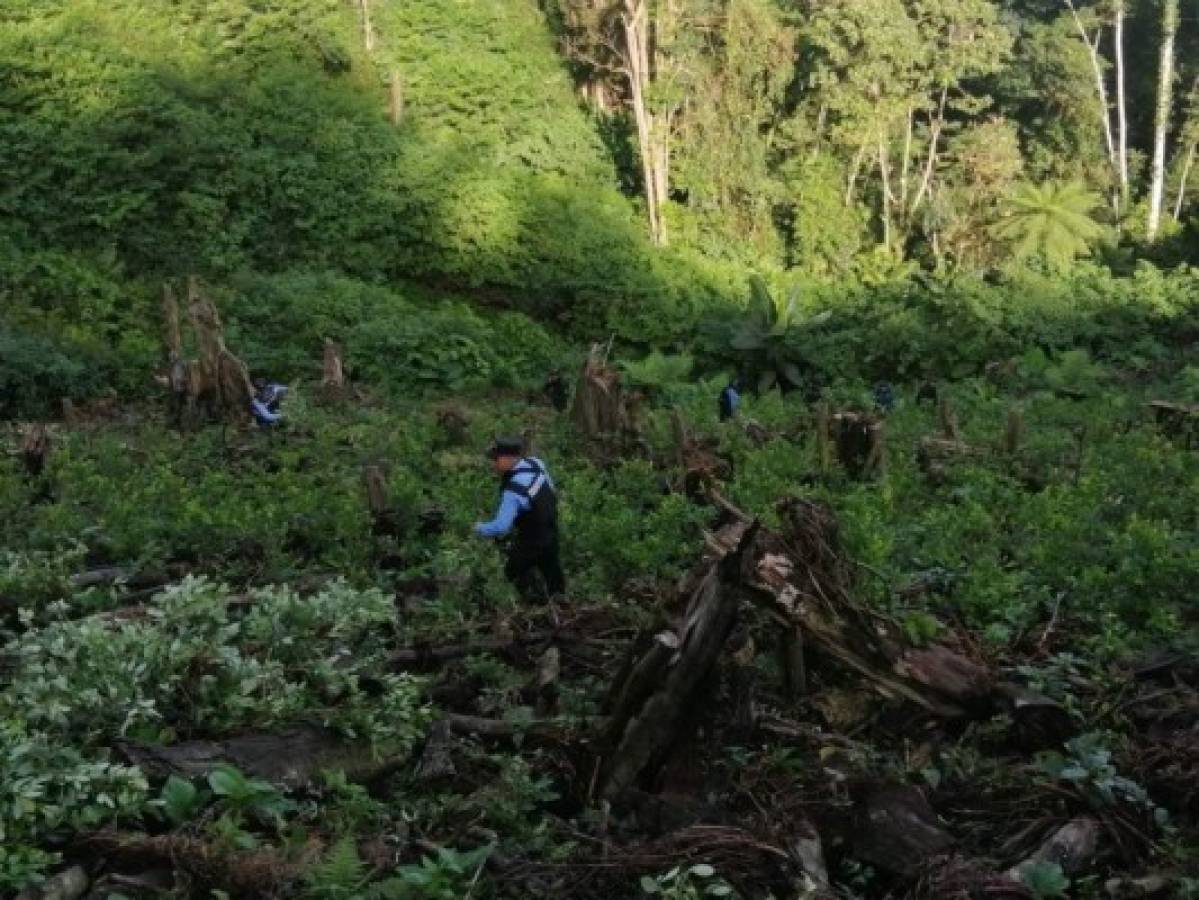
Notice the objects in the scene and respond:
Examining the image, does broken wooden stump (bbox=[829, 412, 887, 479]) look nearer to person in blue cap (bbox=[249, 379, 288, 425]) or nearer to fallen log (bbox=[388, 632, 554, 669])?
fallen log (bbox=[388, 632, 554, 669])

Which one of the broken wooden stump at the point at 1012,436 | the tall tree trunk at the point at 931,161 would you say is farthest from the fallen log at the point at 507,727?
the tall tree trunk at the point at 931,161

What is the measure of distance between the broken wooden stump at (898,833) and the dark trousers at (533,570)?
3.48m

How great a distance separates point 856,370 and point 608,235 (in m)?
6.34

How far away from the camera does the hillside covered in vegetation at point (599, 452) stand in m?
4.20

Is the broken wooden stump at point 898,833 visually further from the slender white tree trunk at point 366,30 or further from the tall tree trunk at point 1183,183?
the tall tree trunk at point 1183,183

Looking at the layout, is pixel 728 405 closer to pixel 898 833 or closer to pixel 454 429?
pixel 454 429

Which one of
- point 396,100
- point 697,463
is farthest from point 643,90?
point 697,463

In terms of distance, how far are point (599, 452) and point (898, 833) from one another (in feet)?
27.7

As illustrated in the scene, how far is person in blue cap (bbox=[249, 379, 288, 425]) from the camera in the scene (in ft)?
43.8

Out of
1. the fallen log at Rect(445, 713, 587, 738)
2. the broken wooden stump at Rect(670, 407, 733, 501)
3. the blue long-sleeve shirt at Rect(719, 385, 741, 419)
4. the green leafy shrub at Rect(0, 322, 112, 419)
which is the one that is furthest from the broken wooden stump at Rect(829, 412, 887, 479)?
the green leafy shrub at Rect(0, 322, 112, 419)

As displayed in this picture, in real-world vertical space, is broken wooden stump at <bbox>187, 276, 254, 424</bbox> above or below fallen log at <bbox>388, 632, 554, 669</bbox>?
below

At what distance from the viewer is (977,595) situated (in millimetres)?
6422

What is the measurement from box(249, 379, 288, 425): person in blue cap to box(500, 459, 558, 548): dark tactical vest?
6.75 meters

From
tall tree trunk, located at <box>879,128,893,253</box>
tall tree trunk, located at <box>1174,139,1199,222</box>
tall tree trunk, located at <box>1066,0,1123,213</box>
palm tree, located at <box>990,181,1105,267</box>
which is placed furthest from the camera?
tall tree trunk, located at <box>1174,139,1199,222</box>
